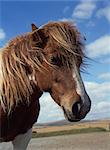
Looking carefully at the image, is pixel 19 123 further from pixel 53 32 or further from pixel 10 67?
pixel 53 32

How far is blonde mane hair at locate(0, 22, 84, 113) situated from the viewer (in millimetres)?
3969

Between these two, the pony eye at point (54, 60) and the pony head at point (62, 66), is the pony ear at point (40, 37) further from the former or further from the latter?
the pony eye at point (54, 60)

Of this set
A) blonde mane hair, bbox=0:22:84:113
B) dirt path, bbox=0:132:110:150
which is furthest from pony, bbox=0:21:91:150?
dirt path, bbox=0:132:110:150

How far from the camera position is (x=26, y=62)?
4027mm

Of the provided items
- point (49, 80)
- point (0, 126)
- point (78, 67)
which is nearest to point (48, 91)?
point (49, 80)

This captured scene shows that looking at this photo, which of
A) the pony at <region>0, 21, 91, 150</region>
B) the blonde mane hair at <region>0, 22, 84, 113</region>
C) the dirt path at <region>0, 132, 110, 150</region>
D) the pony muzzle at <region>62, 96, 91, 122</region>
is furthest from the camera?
the dirt path at <region>0, 132, 110, 150</region>

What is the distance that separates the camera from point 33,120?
4.33 meters

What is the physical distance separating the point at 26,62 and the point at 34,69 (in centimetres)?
13

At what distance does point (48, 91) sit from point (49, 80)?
0.13 m

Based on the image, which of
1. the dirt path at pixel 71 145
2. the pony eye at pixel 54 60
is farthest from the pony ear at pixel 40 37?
the dirt path at pixel 71 145

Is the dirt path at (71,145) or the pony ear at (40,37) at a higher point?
the pony ear at (40,37)

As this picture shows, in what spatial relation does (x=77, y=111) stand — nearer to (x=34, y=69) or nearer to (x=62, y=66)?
(x=62, y=66)

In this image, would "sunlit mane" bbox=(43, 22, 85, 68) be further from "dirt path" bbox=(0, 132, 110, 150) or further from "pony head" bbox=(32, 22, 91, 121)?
"dirt path" bbox=(0, 132, 110, 150)

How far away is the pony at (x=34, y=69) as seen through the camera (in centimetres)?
383
